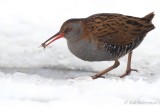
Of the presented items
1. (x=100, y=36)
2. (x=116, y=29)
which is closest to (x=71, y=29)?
(x=100, y=36)

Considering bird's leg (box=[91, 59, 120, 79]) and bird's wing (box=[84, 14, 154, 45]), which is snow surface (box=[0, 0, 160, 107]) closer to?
bird's leg (box=[91, 59, 120, 79])

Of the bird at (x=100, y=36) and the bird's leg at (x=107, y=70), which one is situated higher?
the bird at (x=100, y=36)

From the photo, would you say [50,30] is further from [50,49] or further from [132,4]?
[132,4]

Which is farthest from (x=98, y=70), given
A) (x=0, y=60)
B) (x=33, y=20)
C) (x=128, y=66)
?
(x=33, y=20)

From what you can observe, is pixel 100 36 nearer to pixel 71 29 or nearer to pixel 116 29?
pixel 116 29

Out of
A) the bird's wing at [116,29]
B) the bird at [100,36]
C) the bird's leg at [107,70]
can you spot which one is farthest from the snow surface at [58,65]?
the bird's wing at [116,29]

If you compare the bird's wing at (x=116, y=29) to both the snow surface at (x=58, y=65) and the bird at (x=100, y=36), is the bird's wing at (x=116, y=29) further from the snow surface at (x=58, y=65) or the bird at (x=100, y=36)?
the snow surface at (x=58, y=65)
